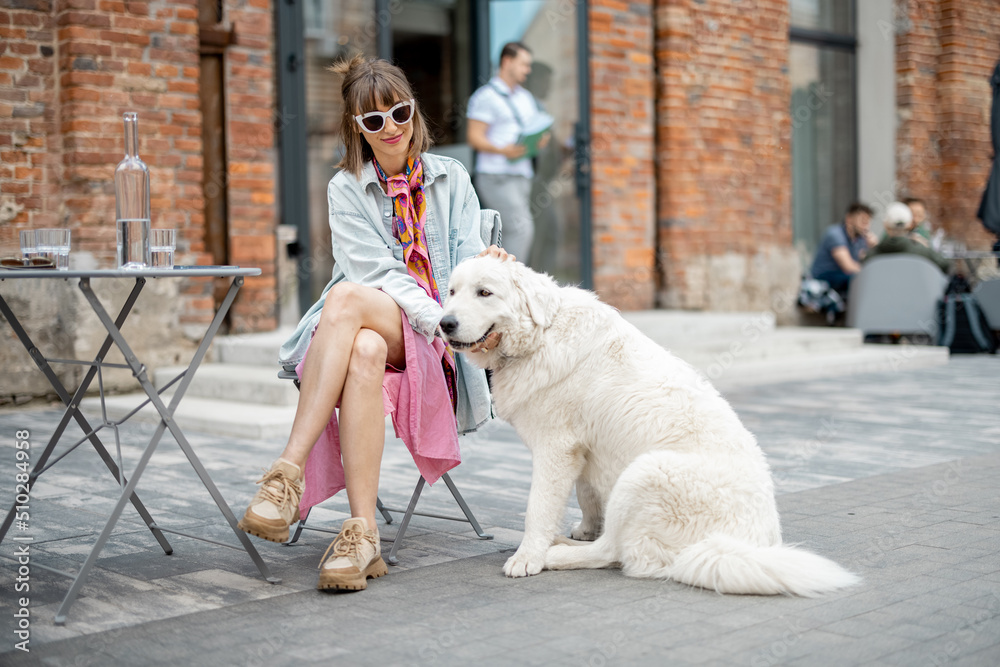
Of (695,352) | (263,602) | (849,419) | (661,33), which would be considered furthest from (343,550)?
(661,33)

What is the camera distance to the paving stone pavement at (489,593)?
2.49 meters

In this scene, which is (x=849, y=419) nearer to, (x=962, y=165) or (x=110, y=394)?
(x=110, y=394)

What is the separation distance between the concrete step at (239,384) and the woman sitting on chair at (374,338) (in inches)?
111

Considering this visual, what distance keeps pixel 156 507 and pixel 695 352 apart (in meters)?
5.11

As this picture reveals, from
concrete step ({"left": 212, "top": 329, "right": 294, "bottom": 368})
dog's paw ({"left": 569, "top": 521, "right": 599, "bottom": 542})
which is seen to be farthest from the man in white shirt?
dog's paw ({"left": 569, "top": 521, "right": 599, "bottom": 542})

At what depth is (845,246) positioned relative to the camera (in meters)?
10.8

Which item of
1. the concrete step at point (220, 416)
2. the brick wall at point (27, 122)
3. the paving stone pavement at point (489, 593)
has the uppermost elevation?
the brick wall at point (27, 122)

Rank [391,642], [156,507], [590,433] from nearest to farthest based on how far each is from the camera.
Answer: [391,642]
[590,433]
[156,507]

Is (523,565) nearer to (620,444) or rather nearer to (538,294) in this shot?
(620,444)

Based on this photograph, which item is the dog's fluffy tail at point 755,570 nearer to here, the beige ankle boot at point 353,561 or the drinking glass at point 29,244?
the beige ankle boot at point 353,561

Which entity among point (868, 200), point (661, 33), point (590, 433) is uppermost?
point (661, 33)

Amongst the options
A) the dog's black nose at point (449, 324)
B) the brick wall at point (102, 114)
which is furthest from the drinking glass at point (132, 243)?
the brick wall at point (102, 114)

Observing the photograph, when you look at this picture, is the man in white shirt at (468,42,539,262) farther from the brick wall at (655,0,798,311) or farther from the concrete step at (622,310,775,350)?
the brick wall at (655,0,798,311)

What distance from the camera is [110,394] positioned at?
691 centimetres
